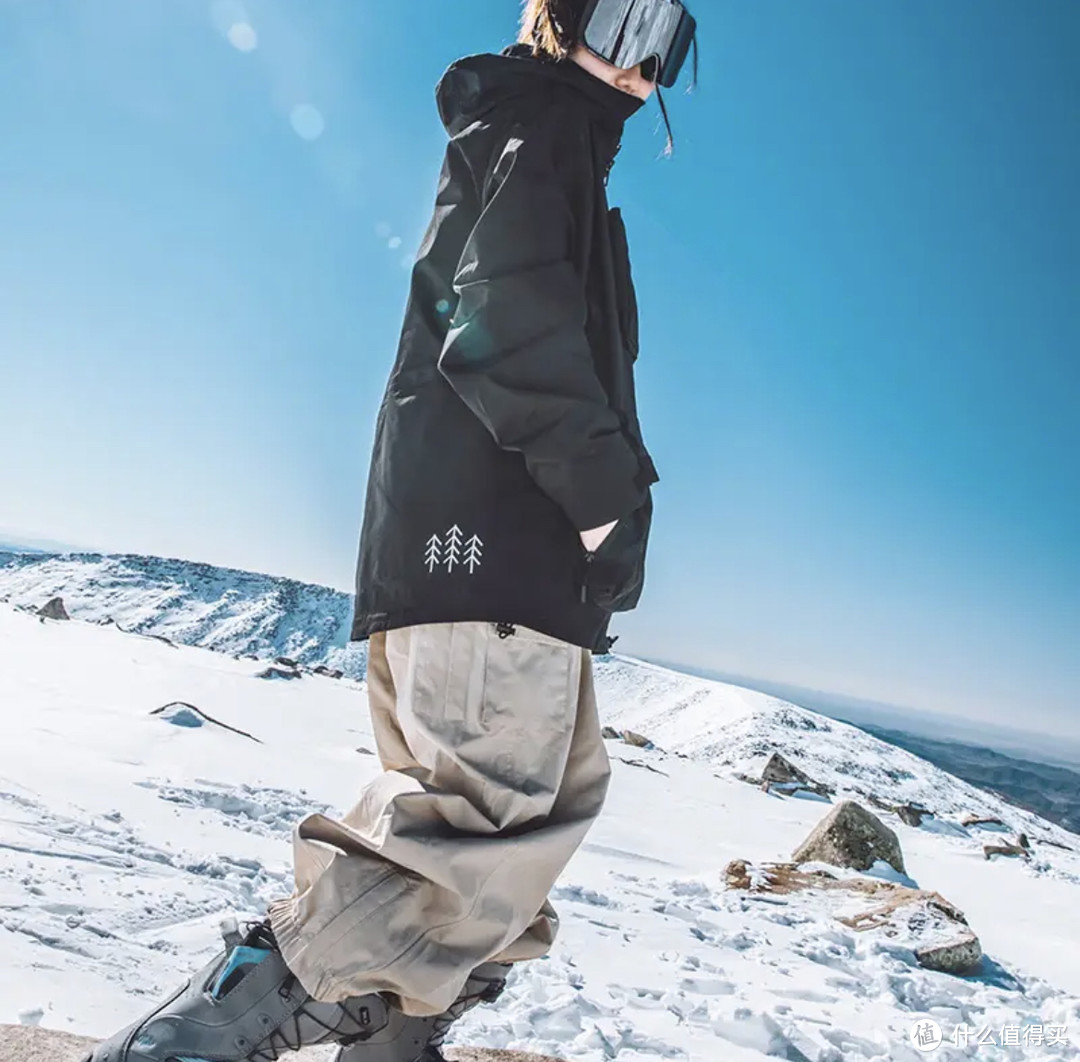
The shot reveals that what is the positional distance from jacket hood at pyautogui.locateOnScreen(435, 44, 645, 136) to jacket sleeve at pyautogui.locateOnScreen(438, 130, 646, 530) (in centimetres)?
33

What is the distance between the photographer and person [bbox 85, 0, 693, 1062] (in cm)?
134

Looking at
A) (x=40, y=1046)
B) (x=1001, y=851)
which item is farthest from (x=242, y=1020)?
(x=1001, y=851)

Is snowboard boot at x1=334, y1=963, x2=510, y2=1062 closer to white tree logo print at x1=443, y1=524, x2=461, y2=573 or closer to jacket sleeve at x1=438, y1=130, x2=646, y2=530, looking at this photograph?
white tree logo print at x1=443, y1=524, x2=461, y2=573

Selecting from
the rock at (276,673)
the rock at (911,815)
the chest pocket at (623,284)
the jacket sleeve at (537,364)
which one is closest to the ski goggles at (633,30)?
the chest pocket at (623,284)

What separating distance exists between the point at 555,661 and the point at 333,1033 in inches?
30.4

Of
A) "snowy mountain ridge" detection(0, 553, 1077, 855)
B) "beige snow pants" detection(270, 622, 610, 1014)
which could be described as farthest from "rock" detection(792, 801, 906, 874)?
"snowy mountain ridge" detection(0, 553, 1077, 855)

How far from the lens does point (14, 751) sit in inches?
165

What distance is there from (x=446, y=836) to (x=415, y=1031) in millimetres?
430

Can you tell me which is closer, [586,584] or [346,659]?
[586,584]

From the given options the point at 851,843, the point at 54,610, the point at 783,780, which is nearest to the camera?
the point at 851,843

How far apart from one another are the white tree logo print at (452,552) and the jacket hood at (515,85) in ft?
3.14

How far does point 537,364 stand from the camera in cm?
140

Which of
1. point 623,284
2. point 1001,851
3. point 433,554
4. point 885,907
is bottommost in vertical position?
point 1001,851

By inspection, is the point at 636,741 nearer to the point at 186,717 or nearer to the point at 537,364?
the point at 186,717
